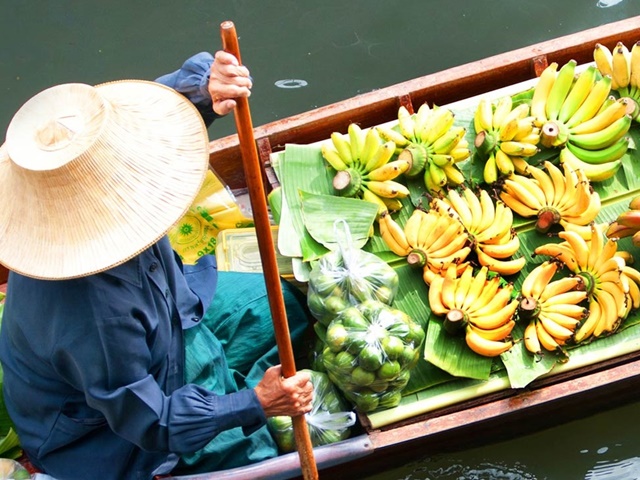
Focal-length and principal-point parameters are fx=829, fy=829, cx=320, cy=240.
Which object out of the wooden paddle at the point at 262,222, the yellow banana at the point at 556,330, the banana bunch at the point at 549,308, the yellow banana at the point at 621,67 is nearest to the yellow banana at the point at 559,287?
the banana bunch at the point at 549,308

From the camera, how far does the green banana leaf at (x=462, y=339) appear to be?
330cm

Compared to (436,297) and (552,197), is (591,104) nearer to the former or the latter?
(552,197)

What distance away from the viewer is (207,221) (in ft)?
12.9

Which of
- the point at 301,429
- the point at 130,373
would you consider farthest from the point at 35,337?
the point at 301,429

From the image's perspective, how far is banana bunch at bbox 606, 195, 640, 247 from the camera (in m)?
3.38

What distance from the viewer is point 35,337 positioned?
8.34 ft

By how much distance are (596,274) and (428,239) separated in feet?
2.34

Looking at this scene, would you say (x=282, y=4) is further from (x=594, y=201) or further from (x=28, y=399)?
(x=28, y=399)

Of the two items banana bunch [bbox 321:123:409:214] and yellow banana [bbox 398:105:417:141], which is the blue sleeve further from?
yellow banana [bbox 398:105:417:141]

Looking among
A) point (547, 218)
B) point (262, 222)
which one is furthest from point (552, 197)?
point (262, 222)

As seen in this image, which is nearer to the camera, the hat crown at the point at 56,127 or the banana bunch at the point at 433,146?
the hat crown at the point at 56,127

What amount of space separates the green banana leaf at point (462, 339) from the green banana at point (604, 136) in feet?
0.43

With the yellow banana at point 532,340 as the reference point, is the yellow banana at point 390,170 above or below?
above

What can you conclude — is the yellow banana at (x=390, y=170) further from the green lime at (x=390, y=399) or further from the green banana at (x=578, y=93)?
the green lime at (x=390, y=399)
